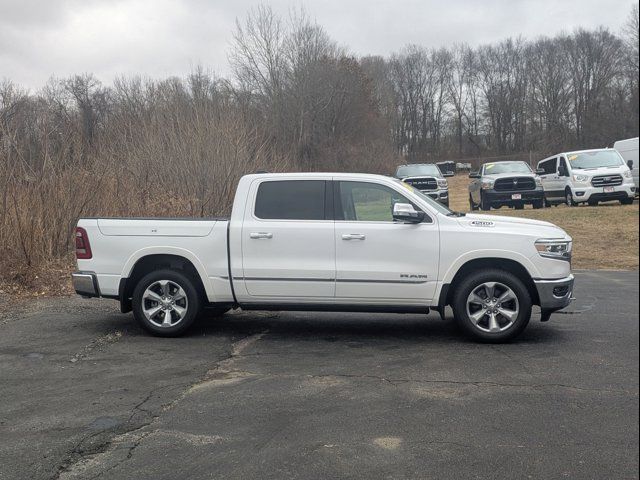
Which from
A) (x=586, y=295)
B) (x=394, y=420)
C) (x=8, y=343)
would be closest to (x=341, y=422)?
(x=394, y=420)

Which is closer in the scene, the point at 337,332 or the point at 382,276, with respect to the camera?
the point at 382,276

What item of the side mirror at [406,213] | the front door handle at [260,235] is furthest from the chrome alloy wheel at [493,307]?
the front door handle at [260,235]

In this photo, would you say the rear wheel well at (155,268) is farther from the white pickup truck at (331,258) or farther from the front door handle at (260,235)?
the front door handle at (260,235)

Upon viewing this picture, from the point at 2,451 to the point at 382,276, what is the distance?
392 centimetres

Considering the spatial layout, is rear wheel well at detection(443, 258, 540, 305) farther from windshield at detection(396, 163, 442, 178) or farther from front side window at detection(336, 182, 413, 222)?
windshield at detection(396, 163, 442, 178)

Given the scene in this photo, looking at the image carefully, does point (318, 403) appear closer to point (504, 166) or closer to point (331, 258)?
point (331, 258)

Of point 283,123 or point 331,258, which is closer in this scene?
point 331,258

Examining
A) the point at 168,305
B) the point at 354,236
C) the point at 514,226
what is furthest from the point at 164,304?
the point at 514,226

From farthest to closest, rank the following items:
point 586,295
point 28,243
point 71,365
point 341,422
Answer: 1. point 28,243
2. point 586,295
3. point 71,365
4. point 341,422

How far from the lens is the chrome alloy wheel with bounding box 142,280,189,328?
23.4 ft

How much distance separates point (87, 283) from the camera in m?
7.22

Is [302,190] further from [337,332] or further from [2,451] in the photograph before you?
[2,451]

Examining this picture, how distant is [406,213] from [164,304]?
2953 mm

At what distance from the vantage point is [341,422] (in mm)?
4473
